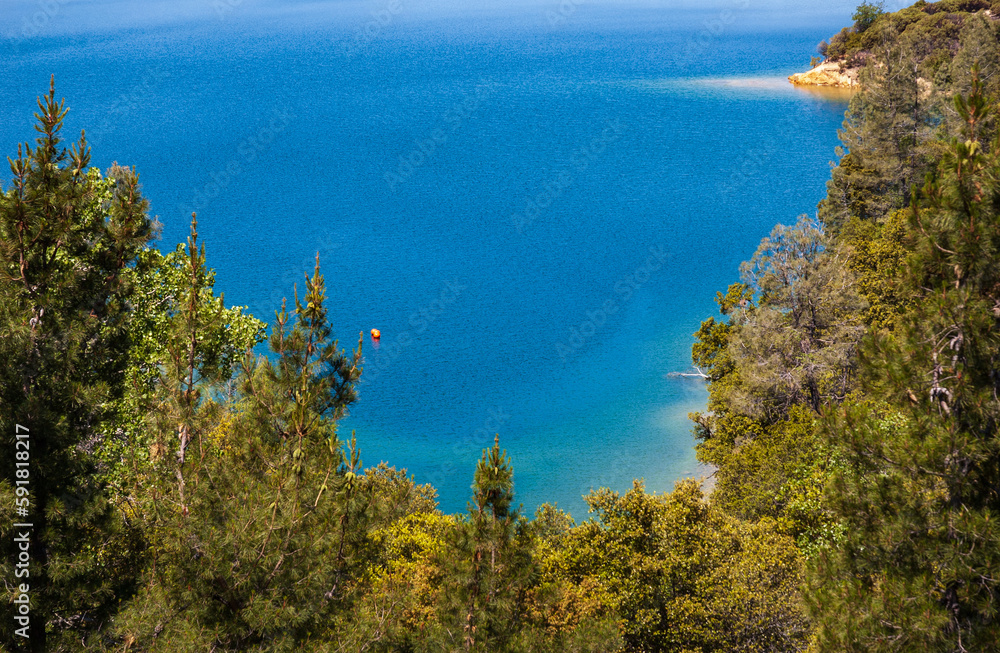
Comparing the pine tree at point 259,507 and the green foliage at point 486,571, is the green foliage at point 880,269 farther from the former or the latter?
the pine tree at point 259,507

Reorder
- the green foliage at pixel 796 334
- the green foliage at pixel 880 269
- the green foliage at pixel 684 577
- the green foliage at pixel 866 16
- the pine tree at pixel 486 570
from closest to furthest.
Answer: the pine tree at pixel 486 570 < the green foliage at pixel 684 577 < the green foliage at pixel 796 334 < the green foliage at pixel 880 269 < the green foliage at pixel 866 16

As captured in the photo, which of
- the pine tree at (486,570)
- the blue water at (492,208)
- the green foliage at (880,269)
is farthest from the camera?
the blue water at (492,208)

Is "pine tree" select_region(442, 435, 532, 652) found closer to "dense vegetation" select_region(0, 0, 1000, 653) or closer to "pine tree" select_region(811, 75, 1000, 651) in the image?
"dense vegetation" select_region(0, 0, 1000, 653)

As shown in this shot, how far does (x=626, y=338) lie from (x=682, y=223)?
875 inches

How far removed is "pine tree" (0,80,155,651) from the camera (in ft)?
37.8

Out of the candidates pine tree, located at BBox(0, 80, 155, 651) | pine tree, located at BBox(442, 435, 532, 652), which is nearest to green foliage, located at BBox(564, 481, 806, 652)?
pine tree, located at BBox(442, 435, 532, 652)

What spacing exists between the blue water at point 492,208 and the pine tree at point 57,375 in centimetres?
2566

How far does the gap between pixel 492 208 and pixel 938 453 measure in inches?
2649

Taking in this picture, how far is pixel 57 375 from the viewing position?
39.7ft

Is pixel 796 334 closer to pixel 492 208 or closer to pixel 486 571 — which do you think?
pixel 486 571

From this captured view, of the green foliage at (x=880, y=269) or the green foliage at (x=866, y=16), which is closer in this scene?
the green foliage at (x=880, y=269)

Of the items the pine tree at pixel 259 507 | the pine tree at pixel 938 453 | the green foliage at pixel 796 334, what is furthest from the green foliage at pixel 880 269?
the pine tree at pixel 259 507

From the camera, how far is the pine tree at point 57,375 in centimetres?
1151

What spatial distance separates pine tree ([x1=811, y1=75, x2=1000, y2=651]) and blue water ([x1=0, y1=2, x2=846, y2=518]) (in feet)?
82.3
